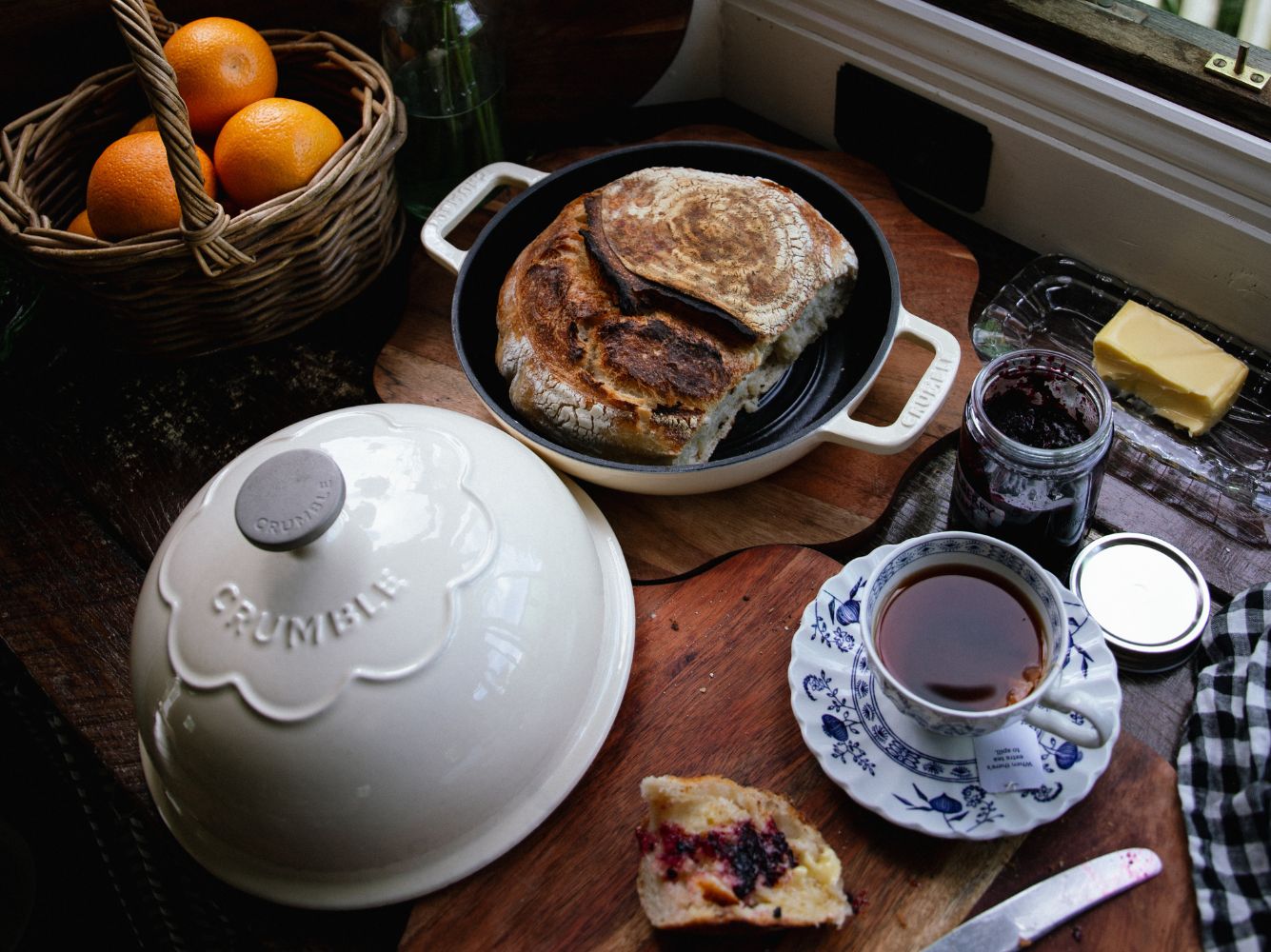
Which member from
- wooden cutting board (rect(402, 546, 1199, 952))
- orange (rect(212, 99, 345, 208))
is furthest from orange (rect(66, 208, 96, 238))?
wooden cutting board (rect(402, 546, 1199, 952))

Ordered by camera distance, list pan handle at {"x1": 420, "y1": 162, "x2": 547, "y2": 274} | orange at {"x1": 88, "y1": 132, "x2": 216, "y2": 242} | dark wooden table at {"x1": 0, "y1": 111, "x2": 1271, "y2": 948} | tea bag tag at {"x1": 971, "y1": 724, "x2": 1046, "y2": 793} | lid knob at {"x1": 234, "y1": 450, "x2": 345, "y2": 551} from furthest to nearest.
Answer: pan handle at {"x1": 420, "y1": 162, "x2": 547, "y2": 274}, orange at {"x1": 88, "y1": 132, "x2": 216, "y2": 242}, dark wooden table at {"x1": 0, "y1": 111, "x2": 1271, "y2": 948}, tea bag tag at {"x1": 971, "y1": 724, "x2": 1046, "y2": 793}, lid knob at {"x1": 234, "y1": 450, "x2": 345, "y2": 551}

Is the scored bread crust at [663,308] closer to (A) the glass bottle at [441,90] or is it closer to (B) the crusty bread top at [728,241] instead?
(B) the crusty bread top at [728,241]

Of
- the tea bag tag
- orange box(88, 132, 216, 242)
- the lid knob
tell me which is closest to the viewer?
the lid knob

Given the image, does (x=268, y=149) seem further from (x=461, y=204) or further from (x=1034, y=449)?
(x=1034, y=449)

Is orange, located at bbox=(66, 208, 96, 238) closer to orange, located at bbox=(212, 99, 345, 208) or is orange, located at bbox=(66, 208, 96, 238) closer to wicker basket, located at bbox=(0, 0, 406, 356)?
wicker basket, located at bbox=(0, 0, 406, 356)

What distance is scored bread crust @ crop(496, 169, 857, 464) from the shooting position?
43.5 inches

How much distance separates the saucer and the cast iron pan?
252 mm

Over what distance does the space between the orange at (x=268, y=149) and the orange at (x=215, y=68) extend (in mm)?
43

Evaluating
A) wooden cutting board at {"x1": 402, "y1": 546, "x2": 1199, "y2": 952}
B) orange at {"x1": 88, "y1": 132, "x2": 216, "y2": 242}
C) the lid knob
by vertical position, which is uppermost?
orange at {"x1": 88, "y1": 132, "x2": 216, "y2": 242}

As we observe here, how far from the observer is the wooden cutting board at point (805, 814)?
874 millimetres

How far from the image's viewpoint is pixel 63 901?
139 cm

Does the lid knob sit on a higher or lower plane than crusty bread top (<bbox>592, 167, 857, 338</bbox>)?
higher

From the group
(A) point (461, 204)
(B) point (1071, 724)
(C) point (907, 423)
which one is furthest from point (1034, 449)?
(A) point (461, 204)

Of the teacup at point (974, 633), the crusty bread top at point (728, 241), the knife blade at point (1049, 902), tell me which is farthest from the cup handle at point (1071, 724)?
the crusty bread top at point (728, 241)
